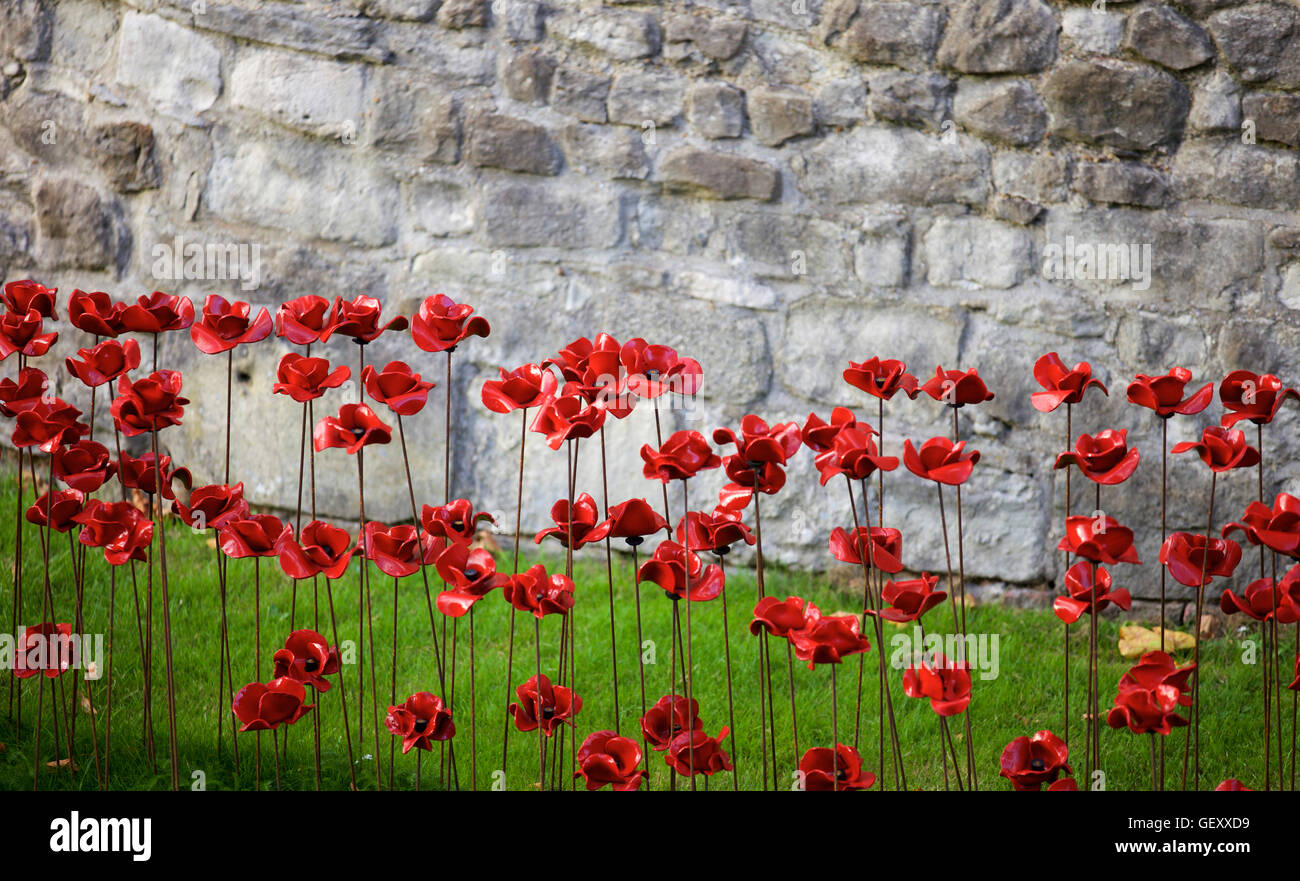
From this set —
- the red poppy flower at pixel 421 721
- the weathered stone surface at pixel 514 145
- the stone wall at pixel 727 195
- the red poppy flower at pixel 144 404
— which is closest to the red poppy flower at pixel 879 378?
the red poppy flower at pixel 421 721

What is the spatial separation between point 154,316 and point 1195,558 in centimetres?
186

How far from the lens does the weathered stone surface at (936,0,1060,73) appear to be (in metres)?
3.37

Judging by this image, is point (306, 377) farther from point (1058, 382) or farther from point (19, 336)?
point (1058, 382)

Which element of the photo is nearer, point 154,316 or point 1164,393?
point 1164,393

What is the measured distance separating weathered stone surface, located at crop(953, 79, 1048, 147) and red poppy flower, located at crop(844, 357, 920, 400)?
5.99ft

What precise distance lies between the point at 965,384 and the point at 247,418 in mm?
2844

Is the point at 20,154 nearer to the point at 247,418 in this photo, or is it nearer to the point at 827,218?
the point at 247,418

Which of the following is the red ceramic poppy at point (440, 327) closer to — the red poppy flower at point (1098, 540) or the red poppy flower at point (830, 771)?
the red poppy flower at point (830, 771)

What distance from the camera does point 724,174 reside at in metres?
3.58

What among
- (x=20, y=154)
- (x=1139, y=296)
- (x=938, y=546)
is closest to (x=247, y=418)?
(x=20, y=154)

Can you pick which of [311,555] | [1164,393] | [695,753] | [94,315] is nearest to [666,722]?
[695,753]

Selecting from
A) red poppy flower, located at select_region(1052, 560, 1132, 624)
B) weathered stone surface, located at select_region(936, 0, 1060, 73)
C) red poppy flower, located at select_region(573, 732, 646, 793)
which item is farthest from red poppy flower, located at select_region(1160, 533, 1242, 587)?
weathered stone surface, located at select_region(936, 0, 1060, 73)

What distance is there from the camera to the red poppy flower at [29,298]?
2100 mm

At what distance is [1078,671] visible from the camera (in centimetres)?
321
